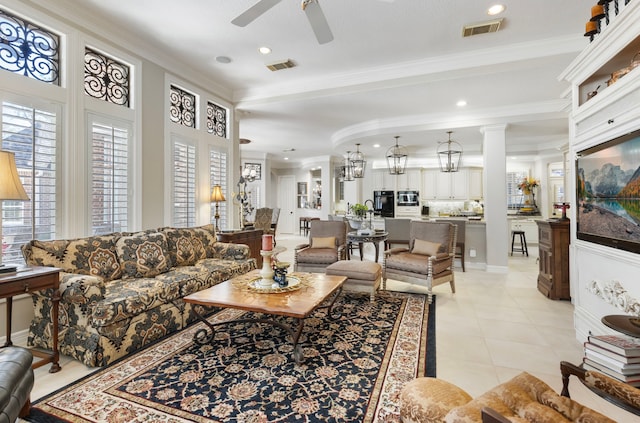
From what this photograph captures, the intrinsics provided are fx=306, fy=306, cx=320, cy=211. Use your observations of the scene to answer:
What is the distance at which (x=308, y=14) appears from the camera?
2133 millimetres

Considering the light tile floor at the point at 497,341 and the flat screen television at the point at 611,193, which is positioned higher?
the flat screen television at the point at 611,193

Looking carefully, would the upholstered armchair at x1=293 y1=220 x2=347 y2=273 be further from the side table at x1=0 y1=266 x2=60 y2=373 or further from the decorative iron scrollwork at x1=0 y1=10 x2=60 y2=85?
the decorative iron scrollwork at x1=0 y1=10 x2=60 y2=85

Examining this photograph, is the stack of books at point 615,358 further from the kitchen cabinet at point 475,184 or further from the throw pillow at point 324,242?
the kitchen cabinet at point 475,184

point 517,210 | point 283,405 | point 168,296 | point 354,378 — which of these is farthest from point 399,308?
point 517,210

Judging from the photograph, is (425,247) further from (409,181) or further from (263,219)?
(409,181)

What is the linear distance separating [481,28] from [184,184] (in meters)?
4.15

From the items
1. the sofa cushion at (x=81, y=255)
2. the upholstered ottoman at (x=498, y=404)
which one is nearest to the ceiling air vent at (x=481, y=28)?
the upholstered ottoman at (x=498, y=404)

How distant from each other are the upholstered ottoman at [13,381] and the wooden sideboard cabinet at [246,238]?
303 centimetres

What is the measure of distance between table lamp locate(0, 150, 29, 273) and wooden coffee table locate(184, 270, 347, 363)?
4.37ft

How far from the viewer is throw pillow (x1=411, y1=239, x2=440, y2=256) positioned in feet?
13.5

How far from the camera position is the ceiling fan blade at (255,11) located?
209cm

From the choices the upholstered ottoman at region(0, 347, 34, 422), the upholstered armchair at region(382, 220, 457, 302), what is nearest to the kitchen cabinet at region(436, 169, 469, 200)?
the upholstered armchair at region(382, 220, 457, 302)

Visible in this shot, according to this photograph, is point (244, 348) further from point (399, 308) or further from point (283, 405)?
point (399, 308)

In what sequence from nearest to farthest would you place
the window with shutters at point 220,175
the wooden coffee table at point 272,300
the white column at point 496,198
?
1. the wooden coffee table at point 272,300
2. the window with shutters at point 220,175
3. the white column at point 496,198
